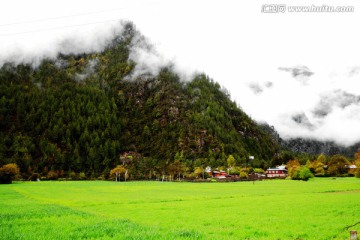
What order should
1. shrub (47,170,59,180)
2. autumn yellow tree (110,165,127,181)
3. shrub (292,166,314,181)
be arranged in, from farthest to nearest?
shrub (47,170,59,180) → autumn yellow tree (110,165,127,181) → shrub (292,166,314,181)

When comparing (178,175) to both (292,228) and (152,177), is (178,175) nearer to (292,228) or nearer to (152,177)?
(152,177)

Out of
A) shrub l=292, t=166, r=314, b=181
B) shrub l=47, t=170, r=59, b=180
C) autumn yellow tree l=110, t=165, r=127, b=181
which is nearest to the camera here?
shrub l=292, t=166, r=314, b=181

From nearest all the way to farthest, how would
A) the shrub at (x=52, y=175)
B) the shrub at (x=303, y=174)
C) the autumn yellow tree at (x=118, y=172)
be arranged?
1. the shrub at (x=303, y=174)
2. the autumn yellow tree at (x=118, y=172)
3. the shrub at (x=52, y=175)

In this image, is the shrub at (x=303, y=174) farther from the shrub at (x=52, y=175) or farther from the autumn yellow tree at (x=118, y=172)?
the shrub at (x=52, y=175)

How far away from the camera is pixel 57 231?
2288 cm

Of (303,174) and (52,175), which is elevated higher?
(303,174)

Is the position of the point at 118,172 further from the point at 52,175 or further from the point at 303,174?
the point at 303,174

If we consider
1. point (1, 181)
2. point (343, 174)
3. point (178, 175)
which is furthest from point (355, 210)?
point (178, 175)

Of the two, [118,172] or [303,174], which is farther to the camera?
[118,172]

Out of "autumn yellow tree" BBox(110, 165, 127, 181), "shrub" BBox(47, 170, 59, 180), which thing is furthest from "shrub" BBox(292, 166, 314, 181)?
"shrub" BBox(47, 170, 59, 180)

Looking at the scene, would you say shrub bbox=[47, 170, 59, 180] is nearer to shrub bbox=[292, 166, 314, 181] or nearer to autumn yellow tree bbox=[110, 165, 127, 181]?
autumn yellow tree bbox=[110, 165, 127, 181]

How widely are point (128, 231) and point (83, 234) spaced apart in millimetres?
2935

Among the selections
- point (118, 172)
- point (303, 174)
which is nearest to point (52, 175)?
point (118, 172)

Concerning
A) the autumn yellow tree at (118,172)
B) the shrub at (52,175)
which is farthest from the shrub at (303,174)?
the shrub at (52,175)
